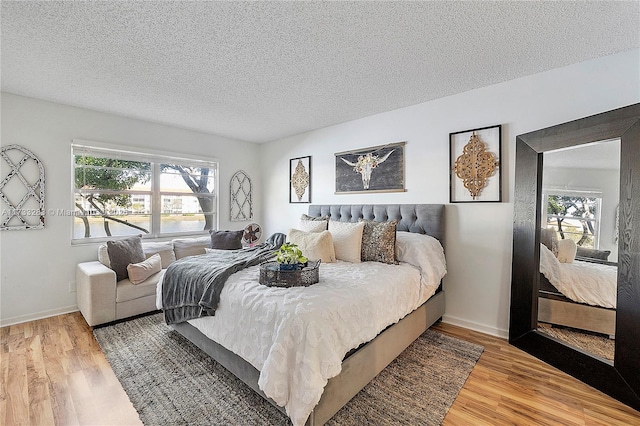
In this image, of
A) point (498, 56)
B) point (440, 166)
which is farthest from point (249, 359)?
point (498, 56)

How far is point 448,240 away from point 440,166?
2.77 ft

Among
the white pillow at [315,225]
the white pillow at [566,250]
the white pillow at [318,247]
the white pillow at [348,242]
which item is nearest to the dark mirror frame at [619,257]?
the white pillow at [566,250]

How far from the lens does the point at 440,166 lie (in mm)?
3203

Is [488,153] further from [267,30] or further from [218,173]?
[218,173]

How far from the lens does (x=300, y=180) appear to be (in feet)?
15.4

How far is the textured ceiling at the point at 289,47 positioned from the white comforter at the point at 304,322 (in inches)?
70.8

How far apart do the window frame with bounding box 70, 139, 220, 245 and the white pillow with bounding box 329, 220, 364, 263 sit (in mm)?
2730

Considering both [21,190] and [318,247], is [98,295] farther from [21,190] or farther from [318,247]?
[318,247]

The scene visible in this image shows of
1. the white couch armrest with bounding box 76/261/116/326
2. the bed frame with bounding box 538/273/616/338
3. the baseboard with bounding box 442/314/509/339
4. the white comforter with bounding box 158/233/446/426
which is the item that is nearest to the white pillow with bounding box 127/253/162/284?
the white couch armrest with bounding box 76/261/116/326

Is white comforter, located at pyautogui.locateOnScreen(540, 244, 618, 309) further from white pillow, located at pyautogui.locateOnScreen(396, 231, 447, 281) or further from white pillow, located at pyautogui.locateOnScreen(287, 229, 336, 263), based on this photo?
white pillow, located at pyautogui.locateOnScreen(287, 229, 336, 263)

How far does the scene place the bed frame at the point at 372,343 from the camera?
5.33 feet

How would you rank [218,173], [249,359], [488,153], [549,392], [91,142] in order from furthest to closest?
1. [218,173]
2. [91,142]
3. [488,153]
4. [549,392]
5. [249,359]

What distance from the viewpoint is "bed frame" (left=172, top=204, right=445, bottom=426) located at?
1626 mm

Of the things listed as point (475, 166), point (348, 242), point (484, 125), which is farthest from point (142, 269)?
point (484, 125)
